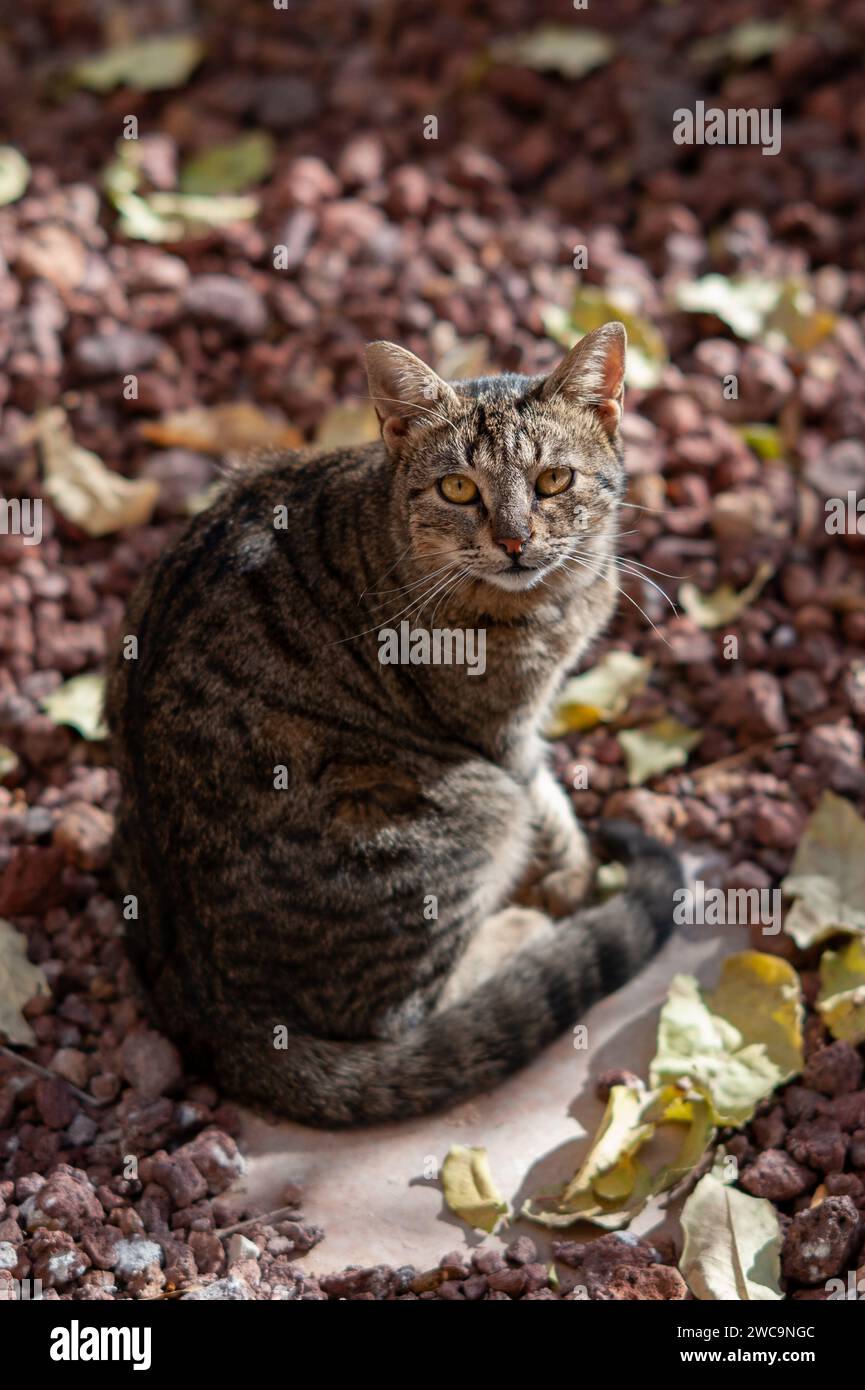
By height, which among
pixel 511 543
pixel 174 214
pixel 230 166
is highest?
pixel 230 166

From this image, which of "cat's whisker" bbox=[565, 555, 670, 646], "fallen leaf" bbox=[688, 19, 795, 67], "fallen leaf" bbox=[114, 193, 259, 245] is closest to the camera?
"cat's whisker" bbox=[565, 555, 670, 646]

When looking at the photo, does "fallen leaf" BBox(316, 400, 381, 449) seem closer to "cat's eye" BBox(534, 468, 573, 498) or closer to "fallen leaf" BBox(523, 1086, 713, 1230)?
"cat's eye" BBox(534, 468, 573, 498)

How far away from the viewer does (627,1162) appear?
410 centimetres

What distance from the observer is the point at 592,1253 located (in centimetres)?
388

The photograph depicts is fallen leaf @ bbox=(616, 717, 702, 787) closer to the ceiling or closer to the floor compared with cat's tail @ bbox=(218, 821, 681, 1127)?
closer to the ceiling

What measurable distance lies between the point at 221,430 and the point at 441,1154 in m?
3.16

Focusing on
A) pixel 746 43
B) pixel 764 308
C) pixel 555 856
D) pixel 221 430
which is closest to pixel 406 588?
pixel 555 856

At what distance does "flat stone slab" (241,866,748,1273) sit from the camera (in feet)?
13.3

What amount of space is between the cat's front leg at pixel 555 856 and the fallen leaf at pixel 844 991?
2.84 feet

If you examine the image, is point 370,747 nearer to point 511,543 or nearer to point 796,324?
point 511,543

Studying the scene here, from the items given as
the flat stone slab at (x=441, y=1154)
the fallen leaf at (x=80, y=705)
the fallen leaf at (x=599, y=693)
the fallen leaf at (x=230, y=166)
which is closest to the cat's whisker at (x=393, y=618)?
the fallen leaf at (x=599, y=693)

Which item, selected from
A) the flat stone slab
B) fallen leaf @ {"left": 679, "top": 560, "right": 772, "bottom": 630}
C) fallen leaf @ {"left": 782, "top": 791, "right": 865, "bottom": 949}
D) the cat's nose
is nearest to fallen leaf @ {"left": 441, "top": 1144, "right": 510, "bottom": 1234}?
the flat stone slab

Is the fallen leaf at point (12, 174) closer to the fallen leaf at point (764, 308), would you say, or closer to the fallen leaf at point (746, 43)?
the fallen leaf at point (764, 308)

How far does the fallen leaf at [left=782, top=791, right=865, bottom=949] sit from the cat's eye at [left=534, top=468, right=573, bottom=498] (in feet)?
4.82
